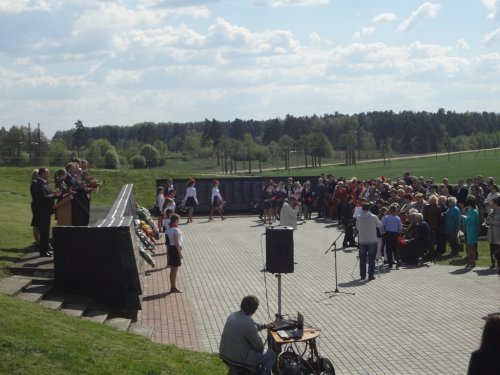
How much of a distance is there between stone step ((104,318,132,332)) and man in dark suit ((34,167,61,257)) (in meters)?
3.77

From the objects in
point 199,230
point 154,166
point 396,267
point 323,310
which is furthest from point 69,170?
point 154,166

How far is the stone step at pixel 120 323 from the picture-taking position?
1382 centimetres

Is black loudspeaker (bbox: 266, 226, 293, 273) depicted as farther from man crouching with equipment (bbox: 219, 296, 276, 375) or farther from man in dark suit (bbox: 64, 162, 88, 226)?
man in dark suit (bbox: 64, 162, 88, 226)

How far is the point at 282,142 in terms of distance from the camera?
9350cm

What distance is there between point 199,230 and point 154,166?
165 feet

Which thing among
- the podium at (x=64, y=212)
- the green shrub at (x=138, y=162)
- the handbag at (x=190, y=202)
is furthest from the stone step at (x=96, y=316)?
the green shrub at (x=138, y=162)

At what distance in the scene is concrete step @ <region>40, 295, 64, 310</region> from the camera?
1383 cm

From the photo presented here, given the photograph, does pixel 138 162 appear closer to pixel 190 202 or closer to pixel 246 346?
pixel 190 202

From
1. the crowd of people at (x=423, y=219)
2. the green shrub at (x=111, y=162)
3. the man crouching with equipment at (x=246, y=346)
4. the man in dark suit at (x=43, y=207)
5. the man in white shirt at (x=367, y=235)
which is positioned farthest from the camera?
the green shrub at (x=111, y=162)

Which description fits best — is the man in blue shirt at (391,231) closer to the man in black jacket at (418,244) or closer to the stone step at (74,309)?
the man in black jacket at (418,244)

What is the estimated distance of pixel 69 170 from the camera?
1919cm

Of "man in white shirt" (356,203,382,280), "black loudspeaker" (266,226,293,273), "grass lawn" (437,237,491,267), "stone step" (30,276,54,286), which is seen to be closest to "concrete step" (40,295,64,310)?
"stone step" (30,276,54,286)

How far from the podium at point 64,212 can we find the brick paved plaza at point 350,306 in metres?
2.37

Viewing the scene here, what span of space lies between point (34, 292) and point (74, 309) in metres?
0.88
